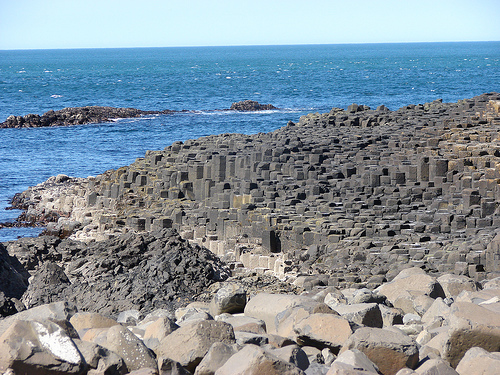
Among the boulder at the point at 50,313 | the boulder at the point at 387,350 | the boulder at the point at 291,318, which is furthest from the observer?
the boulder at the point at 50,313

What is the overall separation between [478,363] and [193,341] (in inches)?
92.0

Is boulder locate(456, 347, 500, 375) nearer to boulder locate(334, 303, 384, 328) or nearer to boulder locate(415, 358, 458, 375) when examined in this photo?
boulder locate(415, 358, 458, 375)

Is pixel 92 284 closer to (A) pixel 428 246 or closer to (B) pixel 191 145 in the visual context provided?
(A) pixel 428 246

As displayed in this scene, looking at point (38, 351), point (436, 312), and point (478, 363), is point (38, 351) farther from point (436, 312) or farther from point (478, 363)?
point (436, 312)

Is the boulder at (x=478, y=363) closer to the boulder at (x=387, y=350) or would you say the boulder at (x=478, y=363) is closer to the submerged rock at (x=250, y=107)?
the boulder at (x=387, y=350)

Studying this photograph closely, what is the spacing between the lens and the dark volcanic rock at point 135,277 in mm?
10594

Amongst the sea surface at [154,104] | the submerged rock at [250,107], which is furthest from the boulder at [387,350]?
the submerged rock at [250,107]

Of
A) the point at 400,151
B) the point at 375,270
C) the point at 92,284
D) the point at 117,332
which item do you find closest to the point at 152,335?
the point at 117,332

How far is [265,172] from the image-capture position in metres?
17.2

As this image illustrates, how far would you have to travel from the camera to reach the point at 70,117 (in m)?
50.3

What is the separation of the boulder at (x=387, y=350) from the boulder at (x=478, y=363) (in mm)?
393

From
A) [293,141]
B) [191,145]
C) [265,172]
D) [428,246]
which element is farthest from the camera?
[191,145]

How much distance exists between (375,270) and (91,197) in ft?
37.8

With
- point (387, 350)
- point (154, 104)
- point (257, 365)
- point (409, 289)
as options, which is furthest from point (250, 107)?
point (257, 365)
